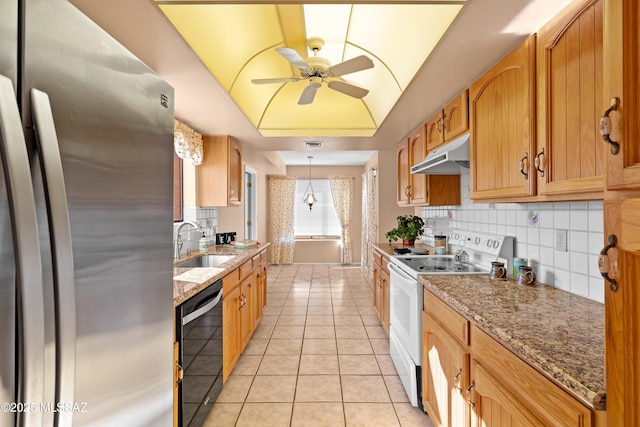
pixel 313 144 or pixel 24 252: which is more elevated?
pixel 313 144

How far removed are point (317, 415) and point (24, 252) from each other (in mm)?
1978

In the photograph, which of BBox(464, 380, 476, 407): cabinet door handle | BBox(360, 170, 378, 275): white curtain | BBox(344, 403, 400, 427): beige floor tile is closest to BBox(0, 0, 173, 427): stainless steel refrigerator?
BBox(464, 380, 476, 407): cabinet door handle

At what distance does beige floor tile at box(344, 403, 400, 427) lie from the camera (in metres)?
1.89

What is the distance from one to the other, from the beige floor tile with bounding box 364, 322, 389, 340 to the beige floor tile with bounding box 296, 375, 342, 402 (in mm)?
880

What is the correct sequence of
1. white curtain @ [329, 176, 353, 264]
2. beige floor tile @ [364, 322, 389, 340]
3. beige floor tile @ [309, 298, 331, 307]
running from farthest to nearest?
white curtain @ [329, 176, 353, 264]
beige floor tile @ [309, 298, 331, 307]
beige floor tile @ [364, 322, 389, 340]

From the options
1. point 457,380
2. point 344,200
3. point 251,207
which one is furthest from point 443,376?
point 344,200

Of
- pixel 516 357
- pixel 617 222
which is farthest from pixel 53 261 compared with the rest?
pixel 516 357

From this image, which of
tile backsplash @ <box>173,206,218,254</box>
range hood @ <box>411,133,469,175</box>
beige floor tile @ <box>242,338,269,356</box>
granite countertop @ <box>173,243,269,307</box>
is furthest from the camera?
tile backsplash @ <box>173,206,218,254</box>

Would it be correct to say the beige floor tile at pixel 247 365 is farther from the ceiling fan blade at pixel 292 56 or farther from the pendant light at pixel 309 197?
the pendant light at pixel 309 197

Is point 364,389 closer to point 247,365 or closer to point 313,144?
point 247,365

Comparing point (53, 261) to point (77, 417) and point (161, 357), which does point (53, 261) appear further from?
point (161, 357)

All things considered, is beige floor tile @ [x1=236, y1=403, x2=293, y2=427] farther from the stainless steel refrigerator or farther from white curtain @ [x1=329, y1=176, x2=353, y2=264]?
white curtain @ [x1=329, y1=176, x2=353, y2=264]

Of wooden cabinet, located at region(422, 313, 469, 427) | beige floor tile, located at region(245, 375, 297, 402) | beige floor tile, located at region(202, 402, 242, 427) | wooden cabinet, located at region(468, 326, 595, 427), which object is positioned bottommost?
beige floor tile, located at region(202, 402, 242, 427)

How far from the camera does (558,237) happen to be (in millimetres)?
1599
